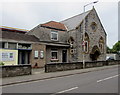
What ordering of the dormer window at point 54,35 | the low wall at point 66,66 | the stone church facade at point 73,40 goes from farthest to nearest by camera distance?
1. the dormer window at point 54,35
2. the stone church facade at point 73,40
3. the low wall at point 66,66

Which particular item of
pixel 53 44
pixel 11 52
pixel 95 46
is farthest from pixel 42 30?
pixel 95 46

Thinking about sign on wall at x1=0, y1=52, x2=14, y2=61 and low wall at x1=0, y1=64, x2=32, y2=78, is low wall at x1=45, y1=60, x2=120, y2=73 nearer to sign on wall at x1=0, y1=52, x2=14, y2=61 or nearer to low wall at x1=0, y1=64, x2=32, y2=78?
low wall at x1=0, y1=64, x2=32, y2=78

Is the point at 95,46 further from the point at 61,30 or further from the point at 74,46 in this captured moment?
the point at 61,30

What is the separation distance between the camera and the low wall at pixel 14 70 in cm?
1043

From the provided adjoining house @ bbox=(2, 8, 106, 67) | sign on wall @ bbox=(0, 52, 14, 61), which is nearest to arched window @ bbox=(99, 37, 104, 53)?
adjoining house @ bbox=(2, 8, 106, 67)

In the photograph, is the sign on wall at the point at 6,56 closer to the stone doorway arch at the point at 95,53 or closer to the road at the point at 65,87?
the road at the point at 65,87

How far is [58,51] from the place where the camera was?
22109 millimetres

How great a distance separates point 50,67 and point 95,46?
14.7 meters

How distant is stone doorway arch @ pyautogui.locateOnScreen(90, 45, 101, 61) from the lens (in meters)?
24.9

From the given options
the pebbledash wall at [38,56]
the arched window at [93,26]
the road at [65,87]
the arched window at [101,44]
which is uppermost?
the arched window at [93,26]

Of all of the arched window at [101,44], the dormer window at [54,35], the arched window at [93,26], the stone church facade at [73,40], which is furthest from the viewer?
the arched window at [101,44]

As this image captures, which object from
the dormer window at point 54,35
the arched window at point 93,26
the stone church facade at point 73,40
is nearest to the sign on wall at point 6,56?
the stone church facade at point 73,40

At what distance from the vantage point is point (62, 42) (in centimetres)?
2284

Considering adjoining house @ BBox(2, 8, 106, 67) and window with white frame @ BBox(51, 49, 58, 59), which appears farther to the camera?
window with white frame @ BBox(51, 49, 58, 59)
